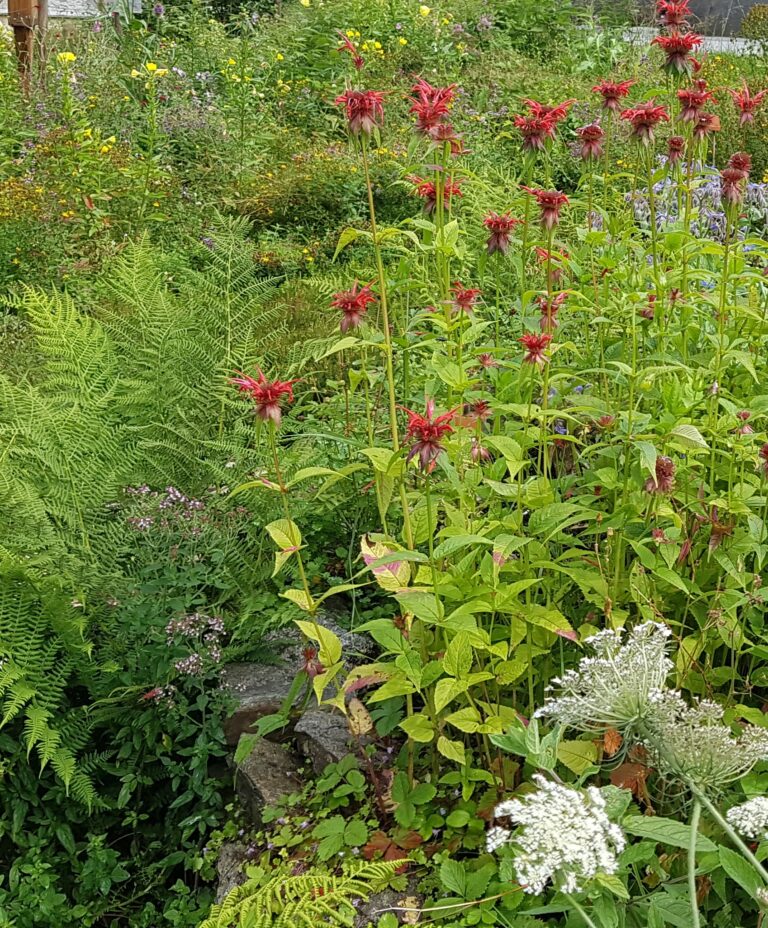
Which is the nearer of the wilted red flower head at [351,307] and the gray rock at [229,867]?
the wilted red flower head at [351,307]

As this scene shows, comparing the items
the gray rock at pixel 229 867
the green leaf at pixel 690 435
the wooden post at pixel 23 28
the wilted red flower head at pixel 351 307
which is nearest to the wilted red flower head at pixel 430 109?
the wilted red flower head at pixel 351 307

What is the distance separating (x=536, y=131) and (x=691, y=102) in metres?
0.40

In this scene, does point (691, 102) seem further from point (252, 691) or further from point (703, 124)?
point (252, 691)

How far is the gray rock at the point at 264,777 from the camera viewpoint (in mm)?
2143

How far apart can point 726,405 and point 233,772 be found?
1.34m

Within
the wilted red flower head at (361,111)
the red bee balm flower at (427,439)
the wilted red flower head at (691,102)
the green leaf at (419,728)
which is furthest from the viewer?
the wilted red flower head at (691,102)

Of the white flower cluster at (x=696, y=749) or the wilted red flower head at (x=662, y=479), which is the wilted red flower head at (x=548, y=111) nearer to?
the wilted red flower head at (x=662, y=479)

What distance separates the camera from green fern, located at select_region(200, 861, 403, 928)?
5.51ft

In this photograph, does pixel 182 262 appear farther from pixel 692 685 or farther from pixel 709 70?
pixel 709 70

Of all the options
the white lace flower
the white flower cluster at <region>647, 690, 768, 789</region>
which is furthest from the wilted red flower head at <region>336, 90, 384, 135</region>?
the white flower cluster at <region>647, 690, 768, 789</region>

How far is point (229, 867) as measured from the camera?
6.87ft

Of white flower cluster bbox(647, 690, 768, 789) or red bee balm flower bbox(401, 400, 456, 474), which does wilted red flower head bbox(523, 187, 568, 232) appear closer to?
red bee balm flower bbox(401, 400, 456, 474)

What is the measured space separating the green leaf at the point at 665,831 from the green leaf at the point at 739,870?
0.27 feet

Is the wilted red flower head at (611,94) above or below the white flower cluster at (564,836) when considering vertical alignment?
above
